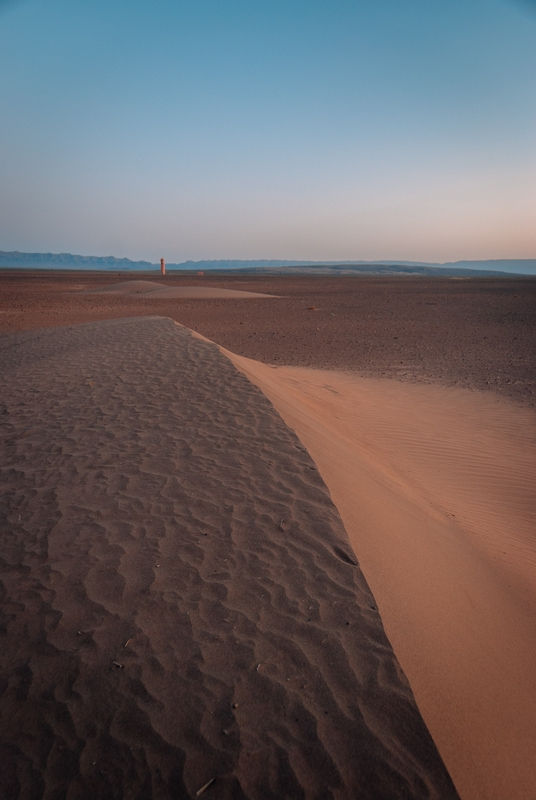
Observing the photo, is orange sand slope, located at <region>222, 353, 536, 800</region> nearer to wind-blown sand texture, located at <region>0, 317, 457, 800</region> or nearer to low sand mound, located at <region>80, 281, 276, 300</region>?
wind-blown sand texture, located at <region>0, 317, 457, 800</region>

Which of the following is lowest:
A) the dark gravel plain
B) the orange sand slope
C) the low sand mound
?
the orange sand slope

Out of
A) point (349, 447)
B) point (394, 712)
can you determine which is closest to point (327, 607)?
point (394, 712)

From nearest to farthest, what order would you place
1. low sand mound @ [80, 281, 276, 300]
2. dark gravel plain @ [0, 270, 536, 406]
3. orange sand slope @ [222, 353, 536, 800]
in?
1. orange sand slope @ [222, 353, 536, 800]
2. dark gravel plain @ [0, 270, 536, 406]
3. low sand mound @ [80, 281, 276, 300]

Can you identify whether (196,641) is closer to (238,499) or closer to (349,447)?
(238,499)

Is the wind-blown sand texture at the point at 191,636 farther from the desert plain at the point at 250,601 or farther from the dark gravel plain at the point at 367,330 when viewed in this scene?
the dark gravel plain at the point at 367,330

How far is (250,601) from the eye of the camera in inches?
125

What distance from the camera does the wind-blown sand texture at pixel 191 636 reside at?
7.33 ft

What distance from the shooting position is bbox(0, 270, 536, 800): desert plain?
2.29 meters

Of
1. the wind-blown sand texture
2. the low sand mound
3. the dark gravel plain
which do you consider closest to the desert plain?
the wind-blown sand texture

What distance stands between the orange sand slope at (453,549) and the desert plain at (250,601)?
0.02 meters

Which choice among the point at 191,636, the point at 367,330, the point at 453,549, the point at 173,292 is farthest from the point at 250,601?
the point at 173,292

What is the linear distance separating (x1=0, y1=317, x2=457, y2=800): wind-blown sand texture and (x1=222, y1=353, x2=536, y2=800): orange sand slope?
0.28m

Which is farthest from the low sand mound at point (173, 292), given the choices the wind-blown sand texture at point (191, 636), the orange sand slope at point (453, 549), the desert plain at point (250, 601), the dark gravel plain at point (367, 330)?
→ the wind-blown sand texture at point (191, 636)

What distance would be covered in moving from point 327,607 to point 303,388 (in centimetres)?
765
